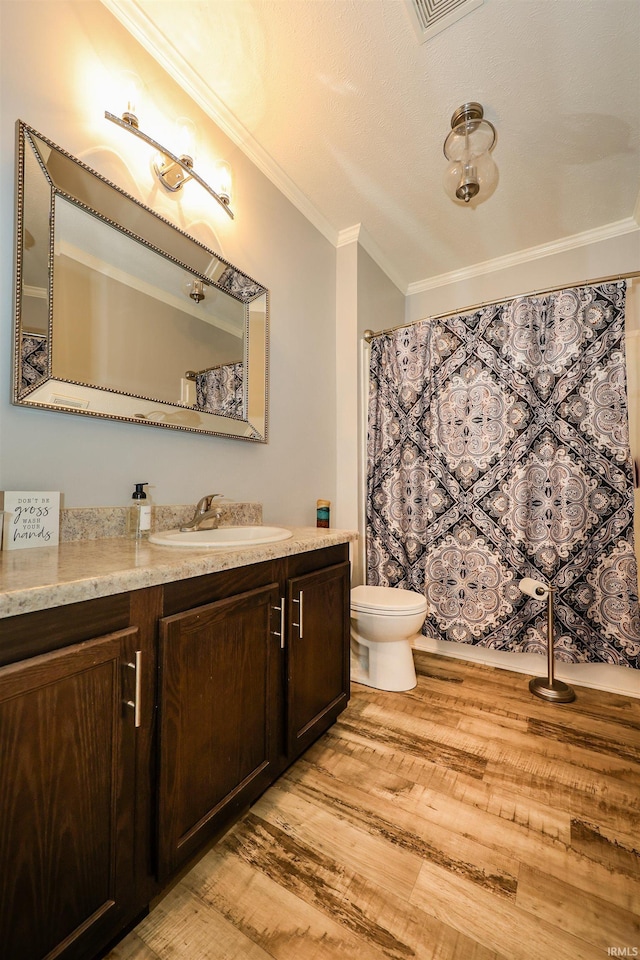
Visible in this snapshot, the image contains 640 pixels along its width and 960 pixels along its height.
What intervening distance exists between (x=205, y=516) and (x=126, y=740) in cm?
76

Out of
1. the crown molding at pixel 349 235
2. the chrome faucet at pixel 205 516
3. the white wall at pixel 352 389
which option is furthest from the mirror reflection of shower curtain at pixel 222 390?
the crown molding at pixel 349 235

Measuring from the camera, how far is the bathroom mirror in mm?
1078

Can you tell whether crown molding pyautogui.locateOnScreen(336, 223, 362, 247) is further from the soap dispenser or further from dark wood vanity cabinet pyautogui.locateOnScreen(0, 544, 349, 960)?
dark wood vanity cabinet pyautogui.locateOnScreen(0, 544, 349, 960)

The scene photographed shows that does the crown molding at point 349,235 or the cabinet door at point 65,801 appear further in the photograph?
the crown molding at point 349,235

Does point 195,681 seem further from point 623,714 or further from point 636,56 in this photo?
Result: point 636,56

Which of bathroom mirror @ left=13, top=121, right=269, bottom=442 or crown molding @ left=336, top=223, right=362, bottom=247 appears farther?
crown molding @ left=336, top=223, right=362, bottom=247

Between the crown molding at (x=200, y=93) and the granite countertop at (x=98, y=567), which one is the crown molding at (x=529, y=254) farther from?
the granite countertop at (x=98, y=567)

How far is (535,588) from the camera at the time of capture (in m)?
1.95

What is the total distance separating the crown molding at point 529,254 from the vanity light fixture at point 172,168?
1893mm

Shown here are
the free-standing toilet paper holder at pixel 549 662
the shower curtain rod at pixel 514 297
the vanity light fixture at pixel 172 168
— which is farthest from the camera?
the free-standing toilet paper holder at pixel 549 662

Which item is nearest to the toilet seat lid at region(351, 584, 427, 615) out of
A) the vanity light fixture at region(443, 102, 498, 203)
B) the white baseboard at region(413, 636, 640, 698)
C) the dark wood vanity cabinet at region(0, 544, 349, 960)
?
the white baseboard at region(413, 636, 640, 698)

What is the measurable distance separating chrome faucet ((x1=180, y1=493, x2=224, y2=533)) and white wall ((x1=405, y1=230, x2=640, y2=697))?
1624 mm

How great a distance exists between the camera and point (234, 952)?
0.85m

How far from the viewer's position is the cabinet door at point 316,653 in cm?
129
